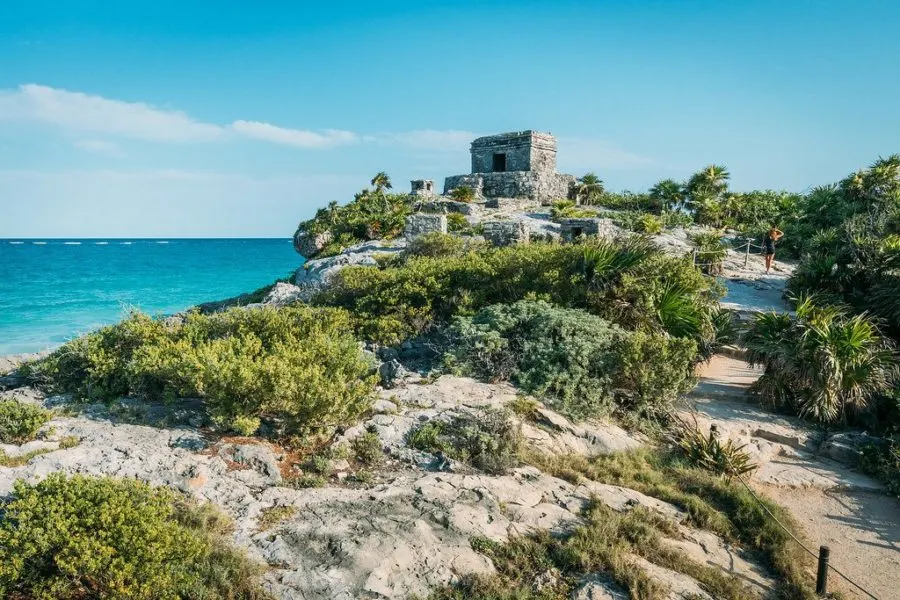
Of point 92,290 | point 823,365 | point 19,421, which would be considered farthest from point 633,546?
point 92,290

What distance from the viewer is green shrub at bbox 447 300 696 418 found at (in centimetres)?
913

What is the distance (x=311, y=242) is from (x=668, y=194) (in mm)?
24526


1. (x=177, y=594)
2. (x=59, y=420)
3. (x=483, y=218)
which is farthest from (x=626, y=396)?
(x=483, y=218)

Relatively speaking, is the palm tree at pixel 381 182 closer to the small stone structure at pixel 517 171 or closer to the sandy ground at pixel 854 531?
the small stone structure at pixel 517 171

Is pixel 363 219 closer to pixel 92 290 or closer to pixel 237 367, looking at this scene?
pixel 237 367

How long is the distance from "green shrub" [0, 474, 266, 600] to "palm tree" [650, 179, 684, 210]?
36.6m

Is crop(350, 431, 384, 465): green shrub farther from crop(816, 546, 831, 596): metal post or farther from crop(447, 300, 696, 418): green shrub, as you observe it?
crop(816, 546, 831, 596): metal post

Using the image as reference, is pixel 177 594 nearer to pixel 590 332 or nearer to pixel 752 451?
pixel 590 332

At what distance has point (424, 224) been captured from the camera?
848 inches

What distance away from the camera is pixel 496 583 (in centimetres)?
481

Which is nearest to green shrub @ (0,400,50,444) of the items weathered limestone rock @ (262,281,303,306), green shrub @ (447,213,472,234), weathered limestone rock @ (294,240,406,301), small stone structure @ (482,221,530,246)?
weathered limestone rock @ (262,281,303,306)

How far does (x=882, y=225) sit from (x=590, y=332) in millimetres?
14495

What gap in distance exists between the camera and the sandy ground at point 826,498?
21.0ft

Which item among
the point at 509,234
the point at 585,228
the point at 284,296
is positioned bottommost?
the point at 284,296
